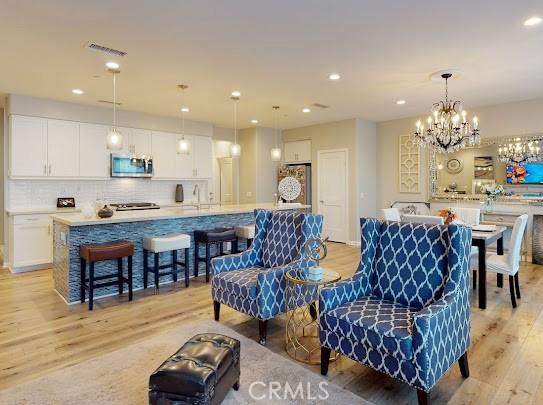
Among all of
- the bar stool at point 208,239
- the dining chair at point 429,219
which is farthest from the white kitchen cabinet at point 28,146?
the dining chair at point 429,219

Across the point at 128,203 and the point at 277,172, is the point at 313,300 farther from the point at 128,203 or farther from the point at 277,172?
the point at 277,172

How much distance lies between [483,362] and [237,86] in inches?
169

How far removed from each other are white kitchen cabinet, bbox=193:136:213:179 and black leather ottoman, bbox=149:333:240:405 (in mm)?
5867

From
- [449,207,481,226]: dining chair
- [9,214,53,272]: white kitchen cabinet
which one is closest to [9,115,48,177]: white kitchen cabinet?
[9,214,53,272]: white kitchen cabinet

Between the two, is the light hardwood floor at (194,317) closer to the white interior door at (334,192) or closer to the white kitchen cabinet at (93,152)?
the white kitchen cabinet at (93,152)

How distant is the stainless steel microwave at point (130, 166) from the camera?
638cm

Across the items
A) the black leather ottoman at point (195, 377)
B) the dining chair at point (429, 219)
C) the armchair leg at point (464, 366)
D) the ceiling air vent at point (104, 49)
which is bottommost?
the armchair leg at point (464, 366)

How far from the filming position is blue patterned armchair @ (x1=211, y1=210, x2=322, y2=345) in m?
2.93

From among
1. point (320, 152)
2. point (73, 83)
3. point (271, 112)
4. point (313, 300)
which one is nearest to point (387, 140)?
point (320, 152)

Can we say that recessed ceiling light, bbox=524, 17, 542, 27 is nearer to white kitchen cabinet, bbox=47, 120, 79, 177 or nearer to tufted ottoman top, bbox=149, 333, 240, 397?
tufted ottoman top, bbox=149, 333, 240, 397

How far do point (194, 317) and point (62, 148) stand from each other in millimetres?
4142

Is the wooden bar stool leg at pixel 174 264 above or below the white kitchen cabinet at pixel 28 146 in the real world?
below

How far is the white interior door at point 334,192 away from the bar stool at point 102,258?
16.0 ft

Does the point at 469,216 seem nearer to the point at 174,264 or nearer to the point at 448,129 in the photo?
the point at 448,129
